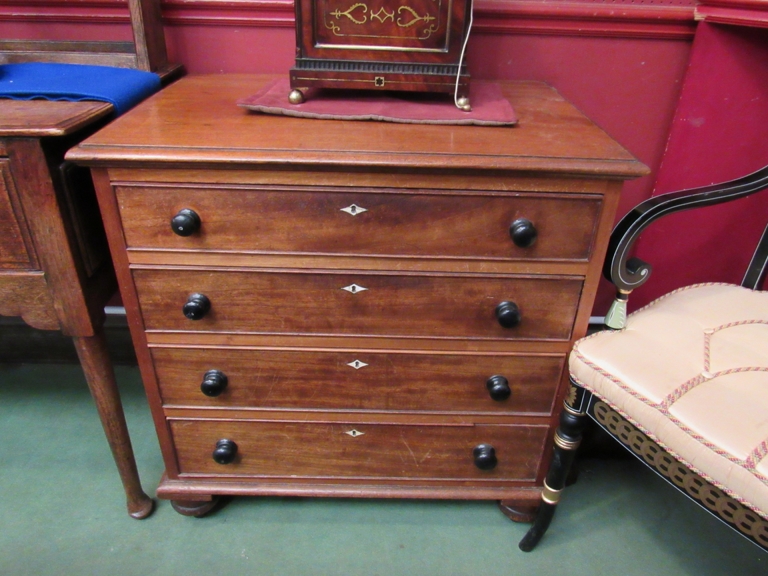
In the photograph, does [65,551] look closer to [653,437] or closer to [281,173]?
[281,173]

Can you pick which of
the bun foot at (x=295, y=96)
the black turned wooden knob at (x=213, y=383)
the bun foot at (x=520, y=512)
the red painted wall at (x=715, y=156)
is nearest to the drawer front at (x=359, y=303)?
the black turned wooden knob at (x=213, y=383)

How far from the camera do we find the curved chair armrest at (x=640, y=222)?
3.33ft

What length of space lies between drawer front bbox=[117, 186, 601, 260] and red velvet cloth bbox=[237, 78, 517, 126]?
0.65ft

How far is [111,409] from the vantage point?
3.82 ft

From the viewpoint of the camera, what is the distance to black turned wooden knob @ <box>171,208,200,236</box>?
910mm

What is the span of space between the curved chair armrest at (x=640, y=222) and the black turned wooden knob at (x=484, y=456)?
385 millimetres

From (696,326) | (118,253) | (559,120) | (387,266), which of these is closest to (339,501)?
(387,266)

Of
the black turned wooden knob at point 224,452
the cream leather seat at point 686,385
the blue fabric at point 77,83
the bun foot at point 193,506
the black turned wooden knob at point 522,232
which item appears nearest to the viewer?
the cream leather seat at point 686,385

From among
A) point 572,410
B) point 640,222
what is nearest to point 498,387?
point 572,410

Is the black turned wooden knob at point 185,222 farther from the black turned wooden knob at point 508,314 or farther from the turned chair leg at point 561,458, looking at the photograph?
the turned chair leg at point 561,458

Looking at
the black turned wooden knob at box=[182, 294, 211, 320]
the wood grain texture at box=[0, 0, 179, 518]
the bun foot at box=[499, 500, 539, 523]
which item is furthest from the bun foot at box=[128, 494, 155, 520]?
the bun foot at box=[499, 500, 539, 523]

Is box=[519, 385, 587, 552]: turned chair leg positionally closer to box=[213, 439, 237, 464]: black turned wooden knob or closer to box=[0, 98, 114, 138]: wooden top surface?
box=[213, 439, 237, 464]: black turned wooden knob

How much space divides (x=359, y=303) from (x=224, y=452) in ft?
1.59

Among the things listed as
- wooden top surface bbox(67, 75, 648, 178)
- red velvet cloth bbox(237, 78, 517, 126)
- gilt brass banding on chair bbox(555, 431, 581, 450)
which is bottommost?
gilt brass banding on chair bbox(555, 431, 581, 450)
